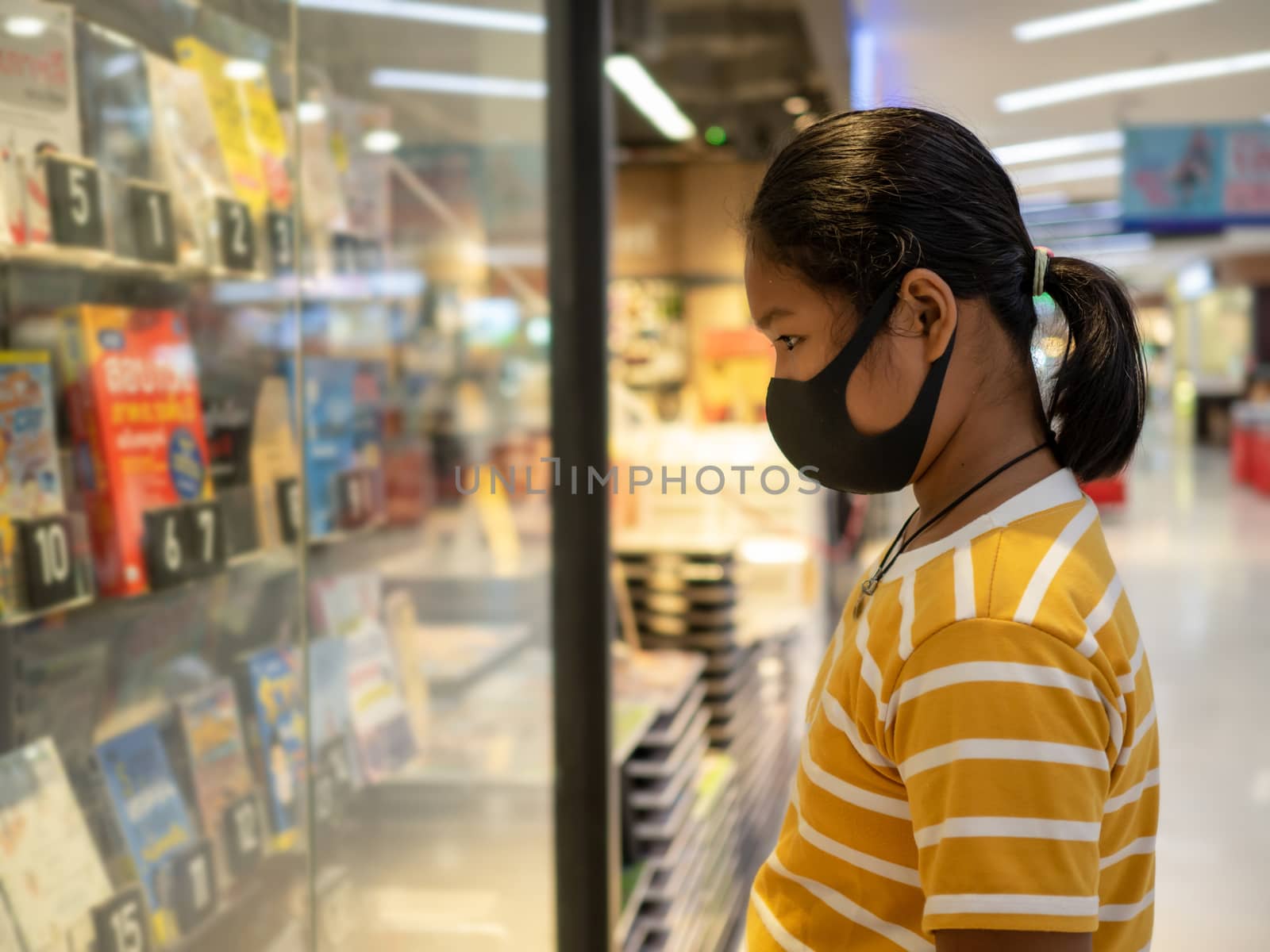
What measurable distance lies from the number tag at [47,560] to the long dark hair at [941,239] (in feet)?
2.64

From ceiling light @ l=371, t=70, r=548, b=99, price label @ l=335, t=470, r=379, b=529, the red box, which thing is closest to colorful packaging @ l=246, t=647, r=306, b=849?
price label @ l=335, t=470, r=379, b=529

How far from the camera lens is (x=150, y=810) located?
1.42 m

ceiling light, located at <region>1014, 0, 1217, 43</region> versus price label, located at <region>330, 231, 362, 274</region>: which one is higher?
ceiling light, located at <region>1014, 0, 1217, 43</region>

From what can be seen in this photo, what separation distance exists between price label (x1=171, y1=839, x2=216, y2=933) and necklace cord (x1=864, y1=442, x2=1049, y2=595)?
103 cm

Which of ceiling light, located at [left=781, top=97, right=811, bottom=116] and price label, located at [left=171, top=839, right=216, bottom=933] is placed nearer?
price label, located at [left=171, top=839, right=216, bottom=933]

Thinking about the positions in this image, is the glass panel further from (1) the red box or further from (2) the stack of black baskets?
(1) the red box

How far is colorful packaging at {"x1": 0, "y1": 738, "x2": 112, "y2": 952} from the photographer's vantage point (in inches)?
45.4

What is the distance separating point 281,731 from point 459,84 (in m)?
1.42

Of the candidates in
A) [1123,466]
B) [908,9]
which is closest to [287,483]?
[1123,466]

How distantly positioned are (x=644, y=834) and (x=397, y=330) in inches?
49.4

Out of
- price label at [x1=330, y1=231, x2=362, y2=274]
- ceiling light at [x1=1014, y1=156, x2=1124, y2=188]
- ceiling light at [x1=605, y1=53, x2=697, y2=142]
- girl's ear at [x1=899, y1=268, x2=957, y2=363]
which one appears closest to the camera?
girl's ear at [x1=899, y1=268, x2=957, y2=363]

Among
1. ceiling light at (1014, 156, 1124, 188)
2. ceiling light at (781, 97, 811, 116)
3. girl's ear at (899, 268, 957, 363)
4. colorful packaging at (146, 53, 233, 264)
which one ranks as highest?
ceiling light at (1014, 156, 1124, 188)

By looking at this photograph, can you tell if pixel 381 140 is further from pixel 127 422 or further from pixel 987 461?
pixel 987 461

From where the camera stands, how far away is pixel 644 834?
2541 mm
